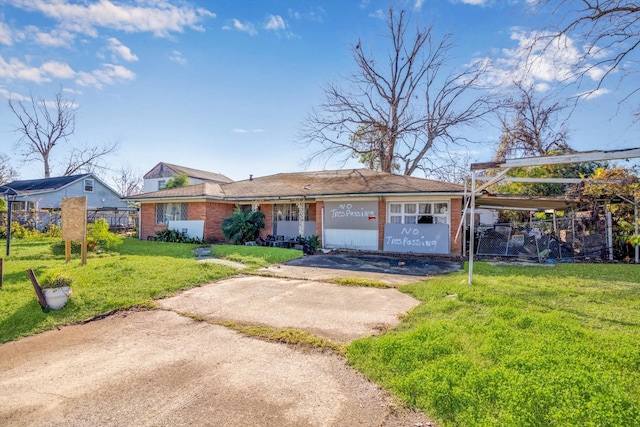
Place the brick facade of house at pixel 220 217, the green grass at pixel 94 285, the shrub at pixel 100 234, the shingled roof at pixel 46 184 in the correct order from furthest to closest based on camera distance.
A: the shingled roof at pixel 46 184 < the brick facade of house at pixel 220 217 < the shrub at pixel 100 234 < the green grass at pixel 94 285

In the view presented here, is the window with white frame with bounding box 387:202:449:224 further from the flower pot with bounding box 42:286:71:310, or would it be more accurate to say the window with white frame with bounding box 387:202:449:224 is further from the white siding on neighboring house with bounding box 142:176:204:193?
the white siding on neighboring house with bounding box 142:176:204:193

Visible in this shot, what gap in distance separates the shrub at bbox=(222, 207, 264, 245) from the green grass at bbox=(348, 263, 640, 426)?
1210 cm

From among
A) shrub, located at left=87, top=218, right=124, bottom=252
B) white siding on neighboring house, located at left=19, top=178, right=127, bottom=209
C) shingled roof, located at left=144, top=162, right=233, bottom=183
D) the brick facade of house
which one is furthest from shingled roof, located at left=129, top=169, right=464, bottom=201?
shingled roof, located at left=144, top=162, right=233, bottom=183

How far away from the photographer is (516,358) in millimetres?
3650

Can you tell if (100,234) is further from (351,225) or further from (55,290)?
(351,225)

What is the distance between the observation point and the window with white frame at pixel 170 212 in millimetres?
19344

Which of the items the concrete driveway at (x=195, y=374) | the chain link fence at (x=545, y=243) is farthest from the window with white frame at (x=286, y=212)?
the concrete driveway at (x=195, y=374)

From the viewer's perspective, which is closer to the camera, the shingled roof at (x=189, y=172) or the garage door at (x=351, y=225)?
the garage door at (x=351, y=225)

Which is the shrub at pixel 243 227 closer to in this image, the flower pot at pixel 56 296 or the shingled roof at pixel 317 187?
the shingled roof at pixel 317 187

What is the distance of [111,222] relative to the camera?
3309 centimetres

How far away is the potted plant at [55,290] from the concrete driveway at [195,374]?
107cm

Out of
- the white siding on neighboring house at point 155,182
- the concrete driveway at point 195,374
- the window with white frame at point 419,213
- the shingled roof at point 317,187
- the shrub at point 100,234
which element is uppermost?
the white siding on neighboring house at point 155,182

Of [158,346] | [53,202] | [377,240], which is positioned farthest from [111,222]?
[158,346]

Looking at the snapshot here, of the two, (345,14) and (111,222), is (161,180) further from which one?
(345,14)
